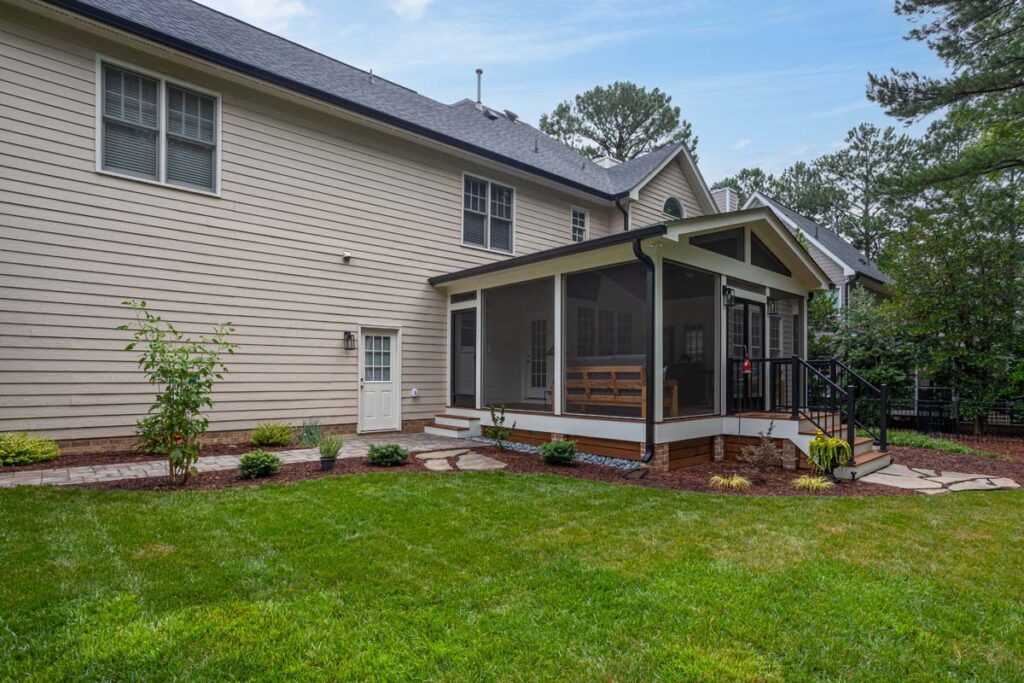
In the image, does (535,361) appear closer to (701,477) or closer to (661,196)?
(701,477)

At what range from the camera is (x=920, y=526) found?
14.1ft

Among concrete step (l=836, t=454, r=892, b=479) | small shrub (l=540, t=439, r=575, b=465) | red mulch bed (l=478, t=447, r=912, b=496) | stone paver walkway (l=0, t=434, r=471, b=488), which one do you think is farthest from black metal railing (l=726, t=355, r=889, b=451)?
stone paver walkway (l=0, t=434, r=471, b=488)

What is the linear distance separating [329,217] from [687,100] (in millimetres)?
24252

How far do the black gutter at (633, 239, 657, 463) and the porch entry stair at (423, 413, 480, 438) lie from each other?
3.36 meters

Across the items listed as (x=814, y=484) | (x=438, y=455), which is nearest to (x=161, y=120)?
(x=438, y=455)

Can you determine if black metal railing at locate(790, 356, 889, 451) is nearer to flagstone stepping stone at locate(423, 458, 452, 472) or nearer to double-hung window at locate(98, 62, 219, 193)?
flagstone stepping stone at locate(423, 458, 452, 472)

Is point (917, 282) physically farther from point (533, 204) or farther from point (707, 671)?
point (707, 671)

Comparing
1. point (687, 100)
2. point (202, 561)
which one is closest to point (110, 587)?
point (202, 561)

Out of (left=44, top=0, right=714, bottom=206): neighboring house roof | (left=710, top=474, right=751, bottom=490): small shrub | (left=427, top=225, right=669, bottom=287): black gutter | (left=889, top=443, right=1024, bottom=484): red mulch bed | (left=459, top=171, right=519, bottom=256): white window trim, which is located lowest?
(left=889, top=443, right=1024, bottom=484): red mulch bed

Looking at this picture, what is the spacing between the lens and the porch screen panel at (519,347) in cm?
898

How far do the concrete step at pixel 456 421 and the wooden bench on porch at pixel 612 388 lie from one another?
2.08 meters

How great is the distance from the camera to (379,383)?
944 cm

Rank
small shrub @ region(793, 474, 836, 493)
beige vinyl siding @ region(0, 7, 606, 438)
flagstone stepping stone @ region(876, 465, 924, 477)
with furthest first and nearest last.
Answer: flagstone stepping stone @ region(876, 465, 924, 477) < beige vinyl siding @ region(0, 7, 606, 438) < small shrub @ region(793, 474, 836, 493)

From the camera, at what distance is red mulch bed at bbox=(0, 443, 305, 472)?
608 cm
